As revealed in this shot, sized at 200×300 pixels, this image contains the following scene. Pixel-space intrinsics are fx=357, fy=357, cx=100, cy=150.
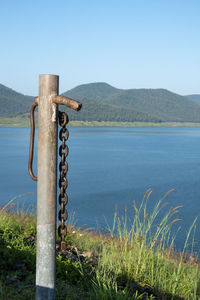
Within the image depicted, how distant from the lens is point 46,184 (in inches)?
98.3

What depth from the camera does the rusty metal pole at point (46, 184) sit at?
2.46 m

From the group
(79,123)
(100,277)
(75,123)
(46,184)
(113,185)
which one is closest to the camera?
(46,184)

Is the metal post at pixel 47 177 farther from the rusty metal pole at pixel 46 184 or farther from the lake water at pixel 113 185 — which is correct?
the lake water at pixel 113 185

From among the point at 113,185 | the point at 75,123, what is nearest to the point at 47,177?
the point at 113,185

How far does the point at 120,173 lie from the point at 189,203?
13.0 metres

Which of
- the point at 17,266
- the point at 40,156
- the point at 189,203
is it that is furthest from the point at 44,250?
the point at 189,203

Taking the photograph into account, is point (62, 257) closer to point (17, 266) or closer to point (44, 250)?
point (17, 266)

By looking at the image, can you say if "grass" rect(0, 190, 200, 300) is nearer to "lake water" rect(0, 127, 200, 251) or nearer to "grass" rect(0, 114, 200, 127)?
"lake water" rect(0, 127, 200, 251)

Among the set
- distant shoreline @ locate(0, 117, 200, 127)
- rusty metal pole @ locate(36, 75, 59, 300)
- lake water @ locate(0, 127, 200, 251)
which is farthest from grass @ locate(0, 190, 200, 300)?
distant shoreline @ locate(0, 117, 200, 127)

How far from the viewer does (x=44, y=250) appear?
2.53 metres

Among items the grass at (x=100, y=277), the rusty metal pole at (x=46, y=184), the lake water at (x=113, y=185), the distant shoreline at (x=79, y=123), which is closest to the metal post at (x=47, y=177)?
the rusty metal pole at (x=46, y=184)

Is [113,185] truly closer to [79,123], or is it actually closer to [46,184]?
[46,184]

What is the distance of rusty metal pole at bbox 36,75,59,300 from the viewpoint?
2.46m

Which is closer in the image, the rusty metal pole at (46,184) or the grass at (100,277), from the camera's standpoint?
the rusty metal pole at (46,184)
